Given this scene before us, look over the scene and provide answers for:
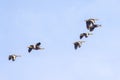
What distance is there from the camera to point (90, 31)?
443 ft

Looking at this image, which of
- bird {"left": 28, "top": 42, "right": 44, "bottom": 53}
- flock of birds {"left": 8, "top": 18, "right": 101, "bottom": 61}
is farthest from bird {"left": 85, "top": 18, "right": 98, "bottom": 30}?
bird {"left": 28, "top": 42, "right": 44, "bottom": 53}

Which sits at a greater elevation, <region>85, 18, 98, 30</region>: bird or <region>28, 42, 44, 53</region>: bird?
<region>85, 18, 98, 30</region>: bird

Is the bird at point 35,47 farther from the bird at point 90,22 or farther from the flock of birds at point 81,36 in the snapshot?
the bird at point 90,22

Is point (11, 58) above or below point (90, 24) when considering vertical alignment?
below

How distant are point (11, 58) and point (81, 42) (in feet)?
81.2

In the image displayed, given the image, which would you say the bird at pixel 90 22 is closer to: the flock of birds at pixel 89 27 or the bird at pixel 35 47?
the flock of birds at pixel 89 27

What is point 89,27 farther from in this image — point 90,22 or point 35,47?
point 35,47

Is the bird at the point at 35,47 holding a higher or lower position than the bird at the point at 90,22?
lower

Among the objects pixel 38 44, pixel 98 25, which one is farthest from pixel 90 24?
pixel 38 44

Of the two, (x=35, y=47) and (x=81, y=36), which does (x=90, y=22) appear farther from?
(x=35, y=47)

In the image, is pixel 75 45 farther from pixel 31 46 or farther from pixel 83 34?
pixel 31 46

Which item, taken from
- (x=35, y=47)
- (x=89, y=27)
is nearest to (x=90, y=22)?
(x=89, y=27)

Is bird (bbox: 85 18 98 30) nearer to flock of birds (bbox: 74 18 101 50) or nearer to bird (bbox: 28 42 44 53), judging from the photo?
flock of birds (bbox: 74 18 101 50)

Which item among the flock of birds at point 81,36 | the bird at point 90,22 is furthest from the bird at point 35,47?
the bird at point 90,22
